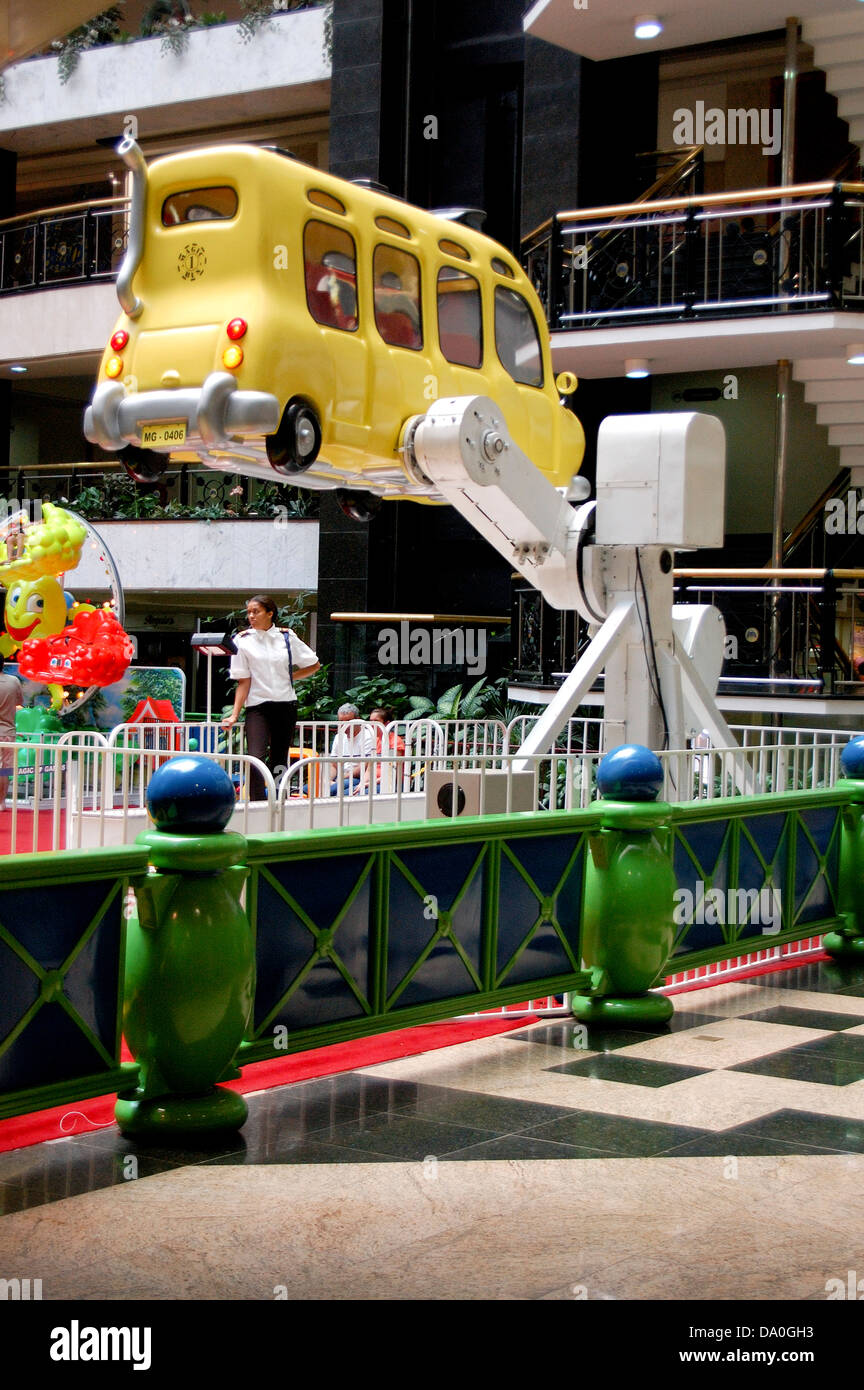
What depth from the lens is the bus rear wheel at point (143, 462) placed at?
9625 mm

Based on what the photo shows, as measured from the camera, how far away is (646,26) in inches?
714

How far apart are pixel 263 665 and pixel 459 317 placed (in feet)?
9.56

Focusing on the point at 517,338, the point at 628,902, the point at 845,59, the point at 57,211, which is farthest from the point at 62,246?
the point at 628,902

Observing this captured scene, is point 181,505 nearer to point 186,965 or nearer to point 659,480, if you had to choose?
point 659,480

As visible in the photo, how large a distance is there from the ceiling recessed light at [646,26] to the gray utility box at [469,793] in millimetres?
13016

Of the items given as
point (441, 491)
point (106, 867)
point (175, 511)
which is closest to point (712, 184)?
point (175, 511)

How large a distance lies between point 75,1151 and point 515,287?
7.95 m

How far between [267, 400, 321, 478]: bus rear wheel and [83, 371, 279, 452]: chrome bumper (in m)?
0.20

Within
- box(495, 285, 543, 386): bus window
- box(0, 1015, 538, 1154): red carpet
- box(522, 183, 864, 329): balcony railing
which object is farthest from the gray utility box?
box(522, 183, 864, 329): balcony railing

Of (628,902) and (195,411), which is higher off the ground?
(195,411)

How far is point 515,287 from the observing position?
37.6 ft

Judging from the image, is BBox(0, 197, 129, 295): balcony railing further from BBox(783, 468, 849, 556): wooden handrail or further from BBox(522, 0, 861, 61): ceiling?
BBox(783, 468, 849, 556): wooden handrail
